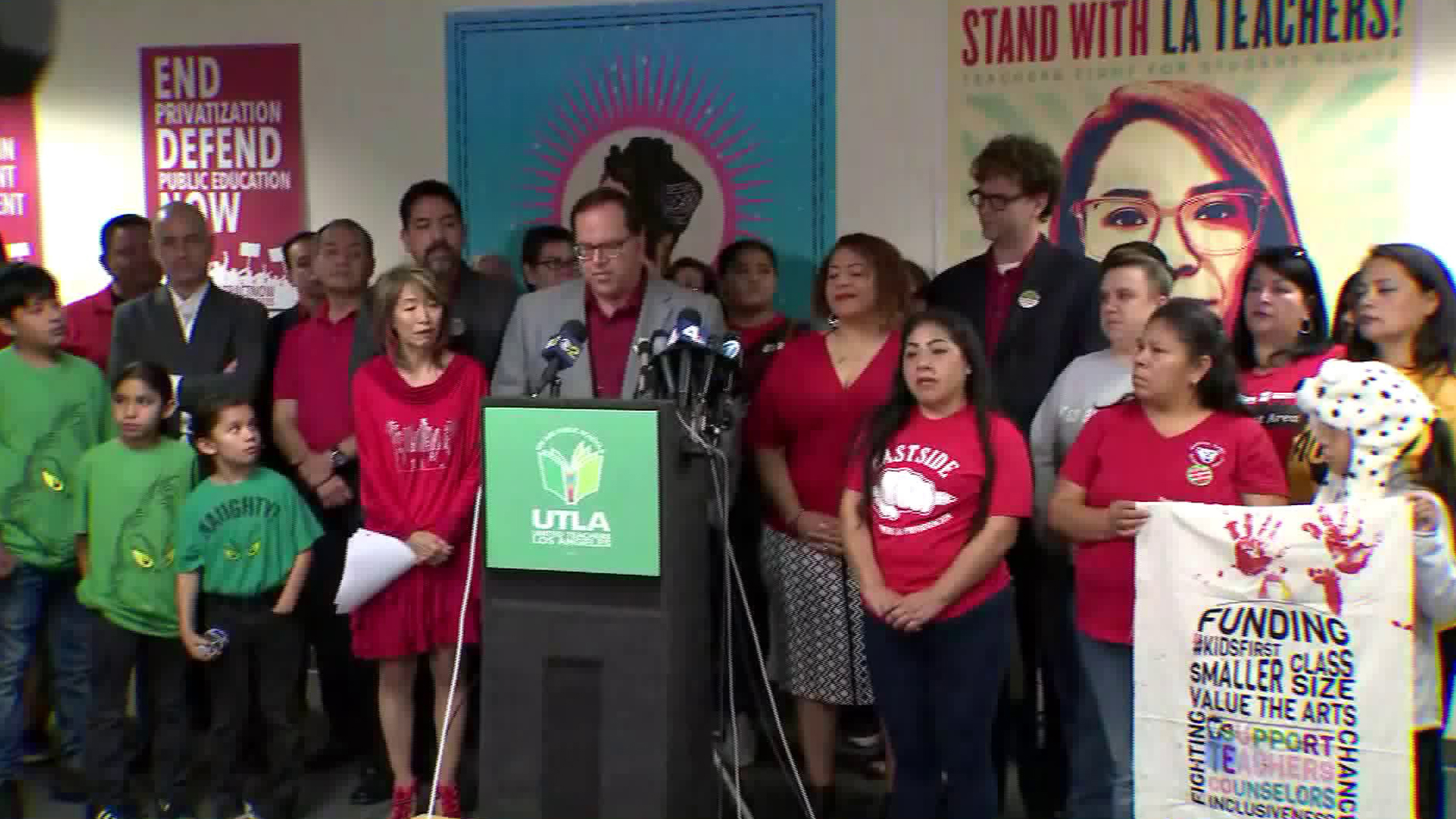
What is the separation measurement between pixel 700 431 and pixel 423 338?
2.83ft

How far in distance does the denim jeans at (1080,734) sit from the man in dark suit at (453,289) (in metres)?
1.69

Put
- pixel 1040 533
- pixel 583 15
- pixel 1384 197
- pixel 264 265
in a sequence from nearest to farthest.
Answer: pixel 1040 533 → pixel 1384 197 → pixel 583 15 → pixel 264 265

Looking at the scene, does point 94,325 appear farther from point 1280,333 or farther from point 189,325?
point 1280,333

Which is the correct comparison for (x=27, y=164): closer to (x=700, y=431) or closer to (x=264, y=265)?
(x=264, y=265)

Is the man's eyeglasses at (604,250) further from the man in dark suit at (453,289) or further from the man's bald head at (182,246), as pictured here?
the man's bald head at (182,246)

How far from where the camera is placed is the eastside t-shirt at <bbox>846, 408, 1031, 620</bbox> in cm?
273

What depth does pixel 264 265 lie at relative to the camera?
5.12 meters

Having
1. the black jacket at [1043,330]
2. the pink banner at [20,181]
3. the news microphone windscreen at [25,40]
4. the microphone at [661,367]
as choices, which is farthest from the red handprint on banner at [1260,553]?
the news microphone windscreen at [25,40]

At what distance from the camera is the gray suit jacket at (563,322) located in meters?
3.09

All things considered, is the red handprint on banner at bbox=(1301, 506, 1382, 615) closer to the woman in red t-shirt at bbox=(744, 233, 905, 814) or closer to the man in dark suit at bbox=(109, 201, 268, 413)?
the woman in red t-shirt at bbox=(744, 233, 905, 814)

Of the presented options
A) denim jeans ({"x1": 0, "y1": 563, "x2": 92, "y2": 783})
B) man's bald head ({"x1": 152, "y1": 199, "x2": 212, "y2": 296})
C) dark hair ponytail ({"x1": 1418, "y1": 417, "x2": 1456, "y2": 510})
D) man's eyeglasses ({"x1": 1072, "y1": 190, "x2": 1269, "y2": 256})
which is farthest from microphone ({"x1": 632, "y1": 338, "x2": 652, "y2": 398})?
man's eyeglasses ({"x1": 1072, "y1": 190, "x2": 1269, "y2": 256})

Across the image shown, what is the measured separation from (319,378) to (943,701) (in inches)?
80.8

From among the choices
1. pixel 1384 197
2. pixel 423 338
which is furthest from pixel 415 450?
pixel 1384 197

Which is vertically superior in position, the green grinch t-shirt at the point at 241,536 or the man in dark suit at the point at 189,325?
the man in dark suit at the point at 189,325
